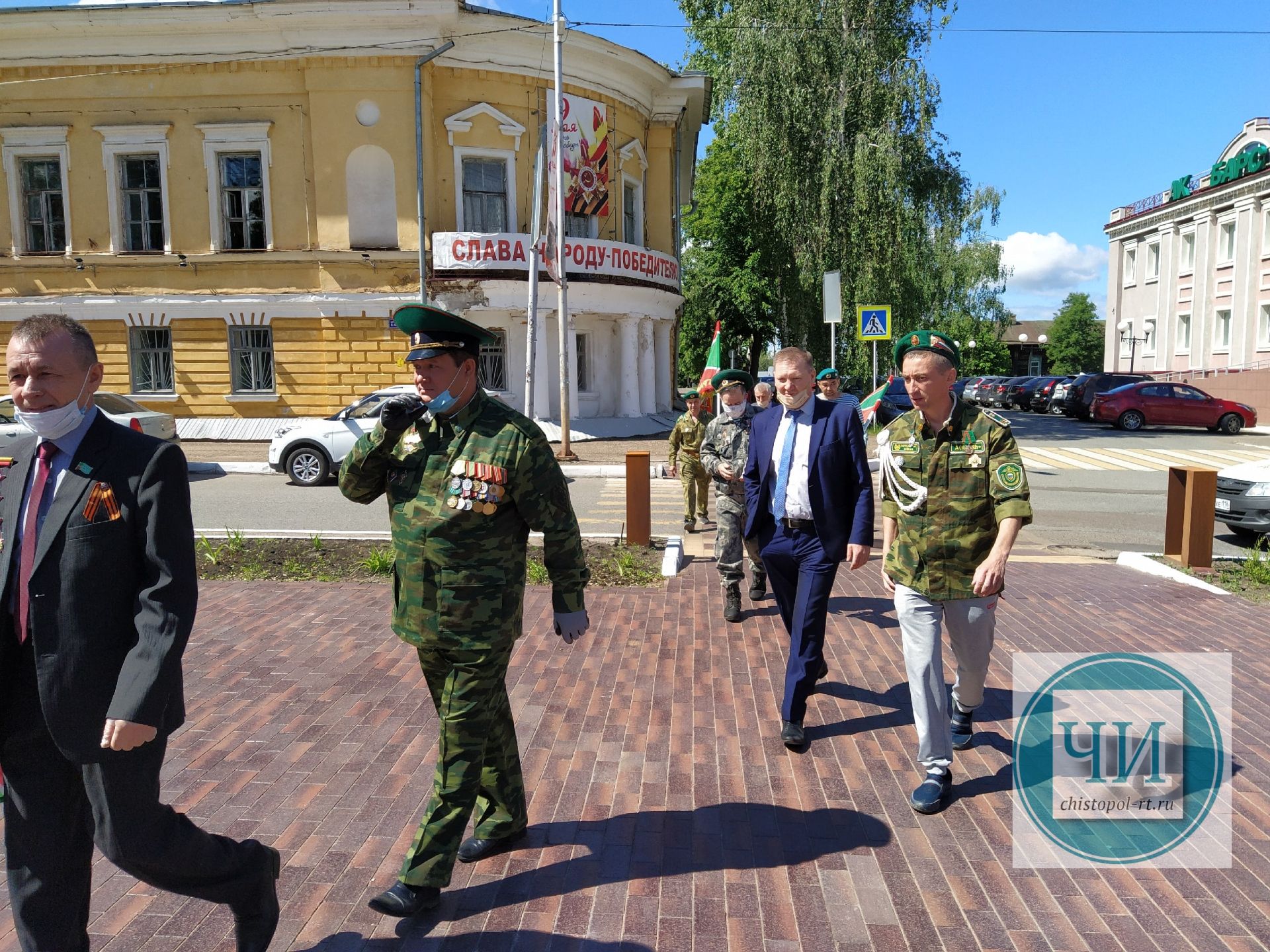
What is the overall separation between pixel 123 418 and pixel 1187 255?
4377cm

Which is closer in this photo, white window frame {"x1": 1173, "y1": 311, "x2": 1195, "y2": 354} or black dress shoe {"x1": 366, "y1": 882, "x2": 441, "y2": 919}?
black dress shoe {"x1": 366, "y1": 882, "x2": 441, "y2": 919}

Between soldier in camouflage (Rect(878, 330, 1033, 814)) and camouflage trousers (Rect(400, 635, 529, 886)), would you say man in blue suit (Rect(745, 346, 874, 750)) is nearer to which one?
soldier in camouflage (Rect(878, 330, 1033, 814))

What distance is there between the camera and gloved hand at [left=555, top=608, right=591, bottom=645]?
3.29 m

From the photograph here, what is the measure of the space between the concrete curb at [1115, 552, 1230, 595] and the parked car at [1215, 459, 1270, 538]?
154cm

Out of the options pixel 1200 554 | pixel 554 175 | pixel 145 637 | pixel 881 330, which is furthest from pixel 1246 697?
pixel 554 175

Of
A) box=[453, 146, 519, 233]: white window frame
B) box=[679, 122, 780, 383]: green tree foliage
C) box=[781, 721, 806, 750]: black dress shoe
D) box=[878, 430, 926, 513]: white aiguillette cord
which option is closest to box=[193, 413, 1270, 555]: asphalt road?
box=[781, 721, 806, 750]: black dress shoe

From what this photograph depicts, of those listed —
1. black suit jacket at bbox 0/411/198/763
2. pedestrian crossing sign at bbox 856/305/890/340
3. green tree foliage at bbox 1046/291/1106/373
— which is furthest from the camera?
green tree foliage at bbox 1046/291/1106/373

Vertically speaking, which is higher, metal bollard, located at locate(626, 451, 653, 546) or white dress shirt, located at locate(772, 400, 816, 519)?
white dress shirt, located at locate(772, 400, 816, 519)

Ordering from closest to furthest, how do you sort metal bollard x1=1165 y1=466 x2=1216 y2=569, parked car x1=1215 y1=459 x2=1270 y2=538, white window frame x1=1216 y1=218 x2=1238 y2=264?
1. metal bollard x1=1165 y1=466 x2=1216 y2=569
2. parked car x1=1215 y1=459 x2=1270 y2=538
3. white window frame x1=1216 y1=218 x2=1238 y2=264

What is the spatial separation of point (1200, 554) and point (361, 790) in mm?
7942

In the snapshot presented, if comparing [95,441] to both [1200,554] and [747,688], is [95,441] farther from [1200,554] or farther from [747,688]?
[1200,554]

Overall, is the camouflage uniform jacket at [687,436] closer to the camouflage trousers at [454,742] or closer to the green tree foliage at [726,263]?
the camouflage trousers at [454,742]

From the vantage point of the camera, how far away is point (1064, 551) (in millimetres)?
9906

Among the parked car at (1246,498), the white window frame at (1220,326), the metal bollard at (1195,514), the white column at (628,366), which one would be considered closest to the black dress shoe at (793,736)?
the metal bollard at (1195,514)
